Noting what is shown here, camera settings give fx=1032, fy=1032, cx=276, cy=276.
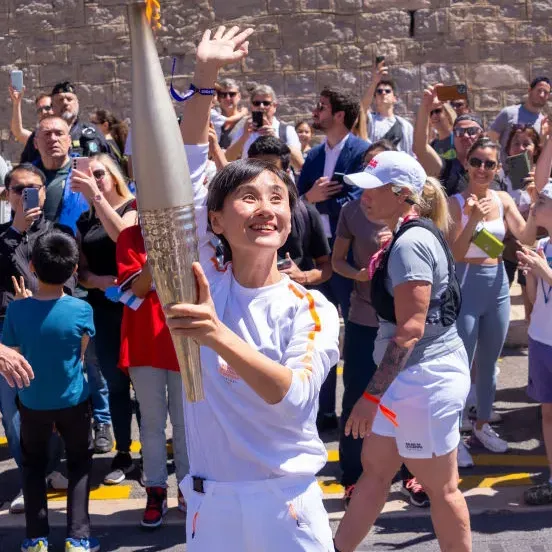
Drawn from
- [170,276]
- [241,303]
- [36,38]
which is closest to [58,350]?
[241,303]

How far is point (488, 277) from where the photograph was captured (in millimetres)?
6293

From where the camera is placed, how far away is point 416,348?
4320 mm

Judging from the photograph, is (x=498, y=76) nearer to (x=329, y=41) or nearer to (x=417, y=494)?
(x=329, y=41)

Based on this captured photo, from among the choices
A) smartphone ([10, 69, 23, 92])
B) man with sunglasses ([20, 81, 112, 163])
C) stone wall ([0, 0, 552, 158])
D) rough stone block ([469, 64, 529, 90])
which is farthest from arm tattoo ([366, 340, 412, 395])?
rough stone block ([469, 64, 529, 90])

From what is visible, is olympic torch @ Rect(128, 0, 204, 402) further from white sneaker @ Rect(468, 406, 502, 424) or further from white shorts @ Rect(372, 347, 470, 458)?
white sneaker @ Rect(468, 406, 502, 424)

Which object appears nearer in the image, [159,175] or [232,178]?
[159,175]

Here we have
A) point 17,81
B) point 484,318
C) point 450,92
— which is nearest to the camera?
point 484,318

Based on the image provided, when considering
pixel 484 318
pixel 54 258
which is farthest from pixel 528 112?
pixel 54 258

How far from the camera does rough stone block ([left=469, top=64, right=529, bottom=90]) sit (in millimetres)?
12383

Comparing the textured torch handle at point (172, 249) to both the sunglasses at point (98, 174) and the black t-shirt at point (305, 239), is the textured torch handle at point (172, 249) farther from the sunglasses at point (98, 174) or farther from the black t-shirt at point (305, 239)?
the sunglasses at point (98, 174)

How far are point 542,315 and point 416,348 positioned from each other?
1.77 m

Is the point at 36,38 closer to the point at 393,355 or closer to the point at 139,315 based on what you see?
the point at 139,315

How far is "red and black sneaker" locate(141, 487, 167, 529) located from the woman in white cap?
1462mm

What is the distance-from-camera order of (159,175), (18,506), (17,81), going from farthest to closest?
(17,81)
(18,506)
(159,175)
